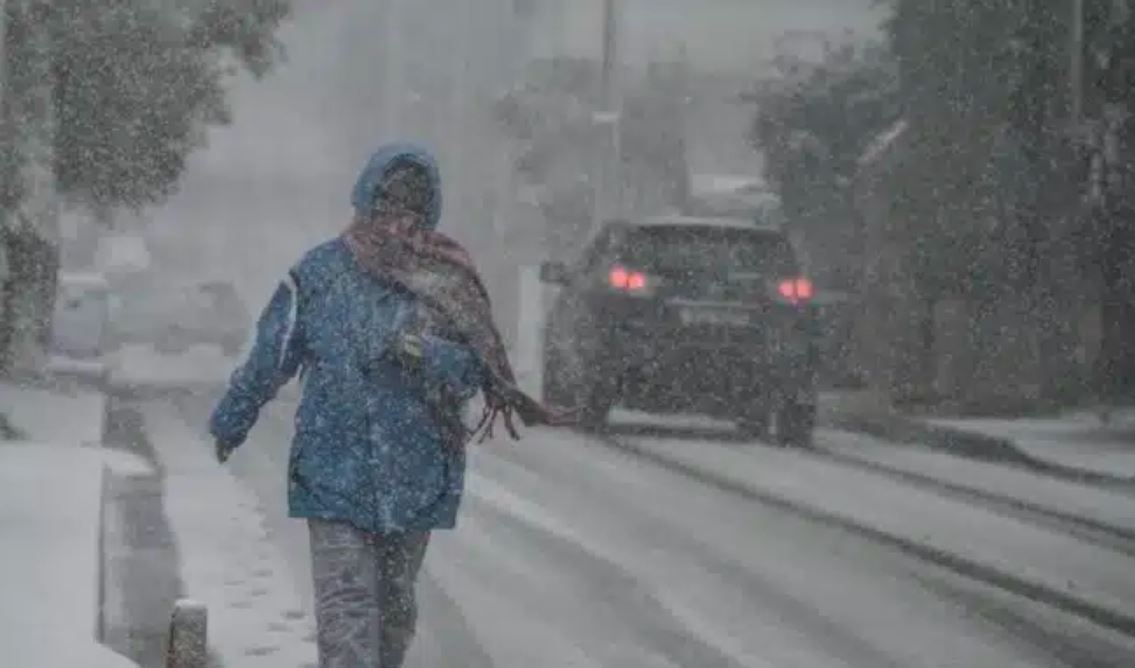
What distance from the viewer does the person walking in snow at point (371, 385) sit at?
21.4 feet

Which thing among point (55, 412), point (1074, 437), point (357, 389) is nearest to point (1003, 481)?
point (1074, 437)

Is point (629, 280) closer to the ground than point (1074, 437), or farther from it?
farther from it

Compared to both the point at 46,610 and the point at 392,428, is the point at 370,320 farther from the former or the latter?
the point at 46,610

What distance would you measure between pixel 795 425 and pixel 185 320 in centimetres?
2347

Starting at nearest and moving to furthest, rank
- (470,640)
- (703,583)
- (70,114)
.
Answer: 1. (470,640)
2. (703,583)
3. (70,114)

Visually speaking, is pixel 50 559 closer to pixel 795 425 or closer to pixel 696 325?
pixel 696 325

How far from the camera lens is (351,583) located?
6516 mm

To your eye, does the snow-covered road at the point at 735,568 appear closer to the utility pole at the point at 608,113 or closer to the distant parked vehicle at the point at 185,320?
the utility pole at the point at 608,113

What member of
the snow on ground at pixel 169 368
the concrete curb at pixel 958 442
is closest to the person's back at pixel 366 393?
the concrete curb at pixel 958 442

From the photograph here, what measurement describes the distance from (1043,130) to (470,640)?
18033mm

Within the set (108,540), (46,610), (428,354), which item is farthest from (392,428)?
(108,540)

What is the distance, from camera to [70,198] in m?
27.7

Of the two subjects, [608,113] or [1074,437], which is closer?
[1074,437]

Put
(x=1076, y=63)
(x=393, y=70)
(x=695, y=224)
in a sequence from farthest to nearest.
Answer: (x=393, y=70) → (x=1076, y=63) → (x=695, y=224)
